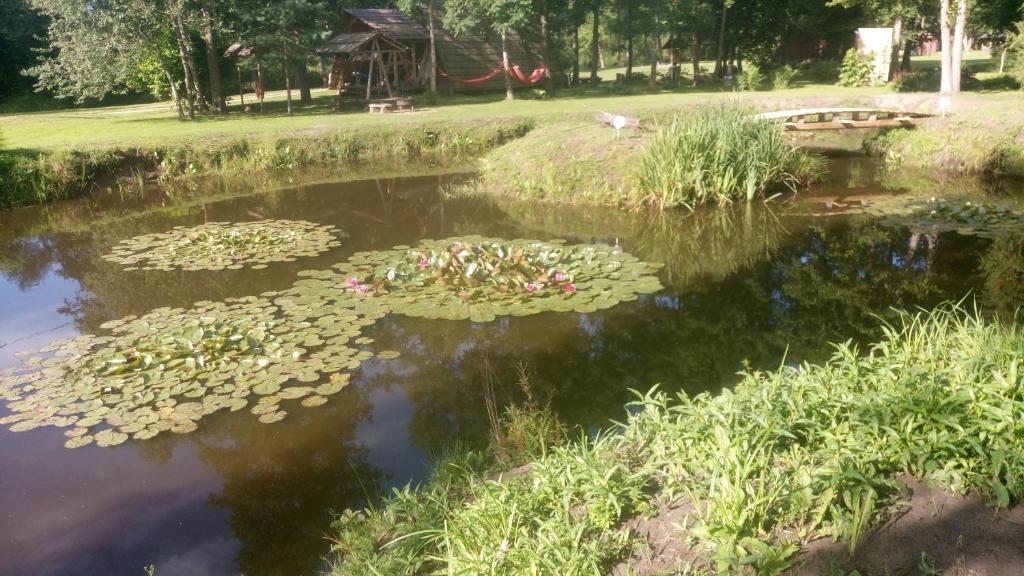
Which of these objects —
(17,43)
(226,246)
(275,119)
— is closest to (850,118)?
(226,246)

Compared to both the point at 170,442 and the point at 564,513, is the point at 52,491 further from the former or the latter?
the point at 564,513

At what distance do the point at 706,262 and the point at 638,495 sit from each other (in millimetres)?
5481

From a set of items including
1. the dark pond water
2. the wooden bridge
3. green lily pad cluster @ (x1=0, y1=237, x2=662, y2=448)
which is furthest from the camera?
the wooden bridge

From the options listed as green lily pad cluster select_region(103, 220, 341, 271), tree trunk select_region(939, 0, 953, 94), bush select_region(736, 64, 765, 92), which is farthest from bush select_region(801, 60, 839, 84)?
green lily pad cluster select_region(103, 220, 341, 271)

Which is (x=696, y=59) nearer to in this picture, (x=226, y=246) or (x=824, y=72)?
(x=824, y=72)

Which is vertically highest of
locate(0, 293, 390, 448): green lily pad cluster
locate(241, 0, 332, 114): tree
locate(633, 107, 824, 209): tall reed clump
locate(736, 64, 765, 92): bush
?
locate(241, 0, 332, 114): tree

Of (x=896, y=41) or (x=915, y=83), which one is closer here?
(x=915, y=83)

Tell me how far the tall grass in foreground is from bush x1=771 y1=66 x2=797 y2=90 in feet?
71.9

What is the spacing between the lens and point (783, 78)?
23.6 metres

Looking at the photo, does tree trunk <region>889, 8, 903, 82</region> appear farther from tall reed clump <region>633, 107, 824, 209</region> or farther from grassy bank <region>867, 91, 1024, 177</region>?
tall reed clump <region>633, 107, 824, 209</region>

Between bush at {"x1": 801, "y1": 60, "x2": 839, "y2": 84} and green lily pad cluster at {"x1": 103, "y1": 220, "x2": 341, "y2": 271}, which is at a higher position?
bush at {"x1": 801, "y1": 60, "x2": 839, "y2": 84}

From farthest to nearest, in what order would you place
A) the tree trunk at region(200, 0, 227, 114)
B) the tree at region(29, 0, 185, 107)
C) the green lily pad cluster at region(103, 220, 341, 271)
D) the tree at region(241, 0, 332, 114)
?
1. the tree at region(241, 0, 332, 114)
2. the tree trunk at region(200, 0, 227, 114)
3. the tree at region(29, 0, 185, 107)
4. the green lily pad cluster at region(103, 220, 341, 271)

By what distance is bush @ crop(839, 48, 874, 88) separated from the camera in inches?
885

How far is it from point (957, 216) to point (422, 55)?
20.5m
